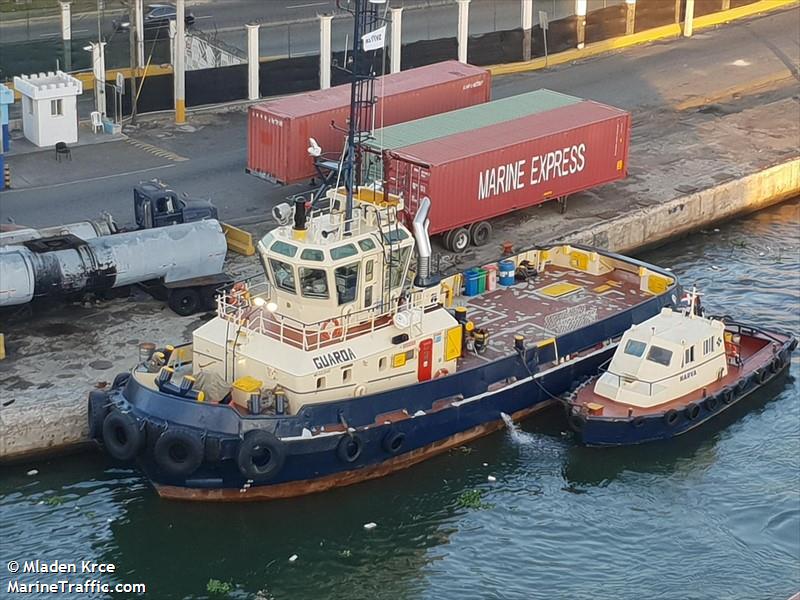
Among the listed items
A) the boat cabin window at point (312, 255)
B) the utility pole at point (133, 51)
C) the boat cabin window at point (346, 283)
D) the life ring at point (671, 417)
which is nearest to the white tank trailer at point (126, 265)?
the boat cabin window at point (346, 283)

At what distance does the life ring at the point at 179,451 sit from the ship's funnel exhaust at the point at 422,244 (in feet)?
16.9

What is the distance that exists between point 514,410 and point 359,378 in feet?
13.1

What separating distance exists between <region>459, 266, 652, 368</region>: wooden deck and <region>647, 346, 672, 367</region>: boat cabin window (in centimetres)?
203

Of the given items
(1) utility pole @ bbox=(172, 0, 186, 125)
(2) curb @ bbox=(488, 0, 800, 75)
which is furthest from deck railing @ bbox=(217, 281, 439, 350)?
(2) curb @ bbox=(488, 0, 800, 75)

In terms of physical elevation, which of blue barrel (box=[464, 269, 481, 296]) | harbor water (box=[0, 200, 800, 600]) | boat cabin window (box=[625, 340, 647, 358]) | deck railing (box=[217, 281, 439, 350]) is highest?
deck railing (box=[217, 281, 439, 350])

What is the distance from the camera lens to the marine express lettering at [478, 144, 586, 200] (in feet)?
120

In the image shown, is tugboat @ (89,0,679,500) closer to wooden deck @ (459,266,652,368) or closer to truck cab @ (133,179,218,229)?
wooden deck @ (459,266,652,368)

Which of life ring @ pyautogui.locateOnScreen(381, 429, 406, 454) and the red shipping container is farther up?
the red shipping container

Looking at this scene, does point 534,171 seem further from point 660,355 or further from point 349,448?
point 349,448

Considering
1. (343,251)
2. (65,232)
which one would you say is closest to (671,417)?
(343,251)

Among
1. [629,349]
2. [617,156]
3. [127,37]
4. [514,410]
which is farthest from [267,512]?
[127,37]

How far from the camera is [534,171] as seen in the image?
124 ft

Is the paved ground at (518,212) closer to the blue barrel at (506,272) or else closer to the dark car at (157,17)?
the blue barrel at (506,272)

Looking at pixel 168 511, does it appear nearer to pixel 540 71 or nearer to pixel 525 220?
pixel 525 220
